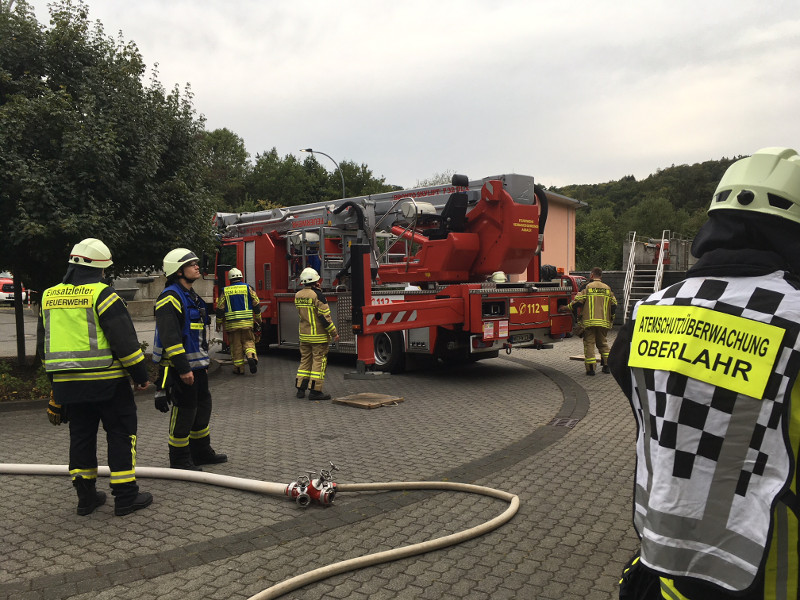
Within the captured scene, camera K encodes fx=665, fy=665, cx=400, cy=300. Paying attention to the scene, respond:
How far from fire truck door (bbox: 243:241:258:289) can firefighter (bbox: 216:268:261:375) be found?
2.17m

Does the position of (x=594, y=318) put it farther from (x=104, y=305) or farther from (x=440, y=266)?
(x=104, y=305)

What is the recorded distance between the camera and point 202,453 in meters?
5.86

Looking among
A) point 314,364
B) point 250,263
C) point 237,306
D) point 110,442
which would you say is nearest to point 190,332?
point 110,442

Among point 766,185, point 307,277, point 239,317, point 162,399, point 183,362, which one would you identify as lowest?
point 162,399

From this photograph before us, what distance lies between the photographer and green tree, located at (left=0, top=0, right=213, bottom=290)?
8797 mm

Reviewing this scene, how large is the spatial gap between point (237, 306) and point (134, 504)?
274 inches

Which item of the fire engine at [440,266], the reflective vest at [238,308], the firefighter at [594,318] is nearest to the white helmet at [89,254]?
the fire engine at [440,266]

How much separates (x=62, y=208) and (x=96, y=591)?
6.70 metres

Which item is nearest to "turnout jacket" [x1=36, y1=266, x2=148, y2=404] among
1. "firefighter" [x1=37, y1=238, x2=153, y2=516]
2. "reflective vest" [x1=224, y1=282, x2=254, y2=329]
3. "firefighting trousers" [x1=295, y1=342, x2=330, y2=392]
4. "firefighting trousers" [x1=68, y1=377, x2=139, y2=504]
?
"firefighter" [x1=37, y1=238, x2=153, y2=516]

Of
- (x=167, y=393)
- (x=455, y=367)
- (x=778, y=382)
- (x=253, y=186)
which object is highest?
(x=253, y=186)

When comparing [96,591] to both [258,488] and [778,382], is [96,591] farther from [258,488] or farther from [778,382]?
[778,382]

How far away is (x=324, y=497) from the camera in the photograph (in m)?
4.68

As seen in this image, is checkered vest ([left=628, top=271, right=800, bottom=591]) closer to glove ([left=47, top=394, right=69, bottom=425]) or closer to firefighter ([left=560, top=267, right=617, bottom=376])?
glove ([left=47, top=394, right=69, bottom=425])

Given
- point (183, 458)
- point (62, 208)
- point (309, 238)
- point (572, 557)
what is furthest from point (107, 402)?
point (309, 238)
